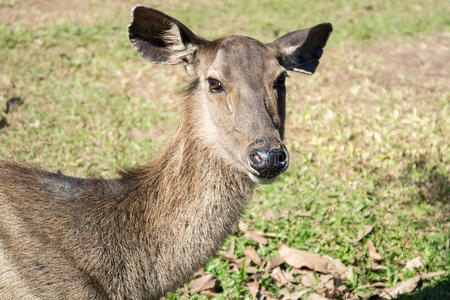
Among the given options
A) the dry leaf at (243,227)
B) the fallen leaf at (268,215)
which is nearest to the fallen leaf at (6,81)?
the dry leaf at (243,227)

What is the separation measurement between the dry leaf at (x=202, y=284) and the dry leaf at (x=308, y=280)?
0.83m

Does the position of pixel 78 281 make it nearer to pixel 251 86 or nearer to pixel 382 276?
pixel 251 86

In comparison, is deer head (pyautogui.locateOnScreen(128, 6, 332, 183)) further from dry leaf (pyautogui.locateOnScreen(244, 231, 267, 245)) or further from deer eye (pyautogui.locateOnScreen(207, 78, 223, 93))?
dry leaf (pyautogui.locateOnScreen(244, 231, 267, 245))

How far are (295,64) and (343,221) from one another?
1.95 meters

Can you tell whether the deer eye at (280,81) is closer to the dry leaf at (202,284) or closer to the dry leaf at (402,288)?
the dry leaf at (202,284)

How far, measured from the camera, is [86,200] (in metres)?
3.75

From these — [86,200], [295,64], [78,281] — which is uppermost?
[295,64]

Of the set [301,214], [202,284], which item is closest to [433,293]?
[301,214]

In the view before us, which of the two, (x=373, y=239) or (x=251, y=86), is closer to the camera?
(x=251, y=86)

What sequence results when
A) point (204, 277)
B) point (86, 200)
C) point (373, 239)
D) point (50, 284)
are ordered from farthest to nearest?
point (373, 239) → point (204, 277) → point (86, 200) → point (50, 284)

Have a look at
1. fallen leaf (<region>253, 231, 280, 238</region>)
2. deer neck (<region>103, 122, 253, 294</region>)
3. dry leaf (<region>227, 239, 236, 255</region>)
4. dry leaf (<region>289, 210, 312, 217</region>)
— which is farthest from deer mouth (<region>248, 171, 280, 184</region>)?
dry leaf (<region>289, 210, 312, 217</region>)

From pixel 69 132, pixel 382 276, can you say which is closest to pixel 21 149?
pixel 69 132

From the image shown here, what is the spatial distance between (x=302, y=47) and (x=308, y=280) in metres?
2.11

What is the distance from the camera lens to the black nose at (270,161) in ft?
11.1
